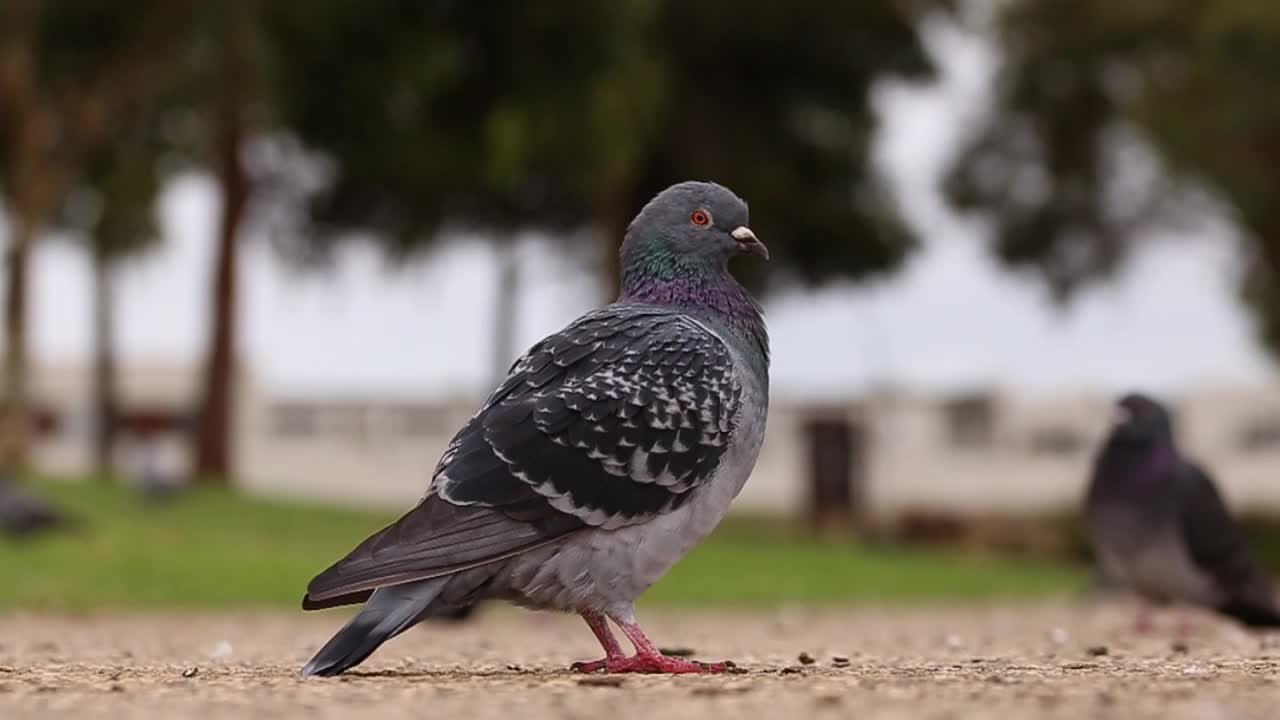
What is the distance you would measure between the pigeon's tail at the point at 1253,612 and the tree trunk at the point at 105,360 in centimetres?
2639

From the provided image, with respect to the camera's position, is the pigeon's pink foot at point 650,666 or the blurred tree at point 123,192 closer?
the pigeon's pink foot at point 650,666

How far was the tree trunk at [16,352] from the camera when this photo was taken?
76.9ft

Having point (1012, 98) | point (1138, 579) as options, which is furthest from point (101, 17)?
point (1138, 579)

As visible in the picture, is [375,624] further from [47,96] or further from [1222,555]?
[47,96]

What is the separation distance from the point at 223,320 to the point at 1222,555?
20328mm

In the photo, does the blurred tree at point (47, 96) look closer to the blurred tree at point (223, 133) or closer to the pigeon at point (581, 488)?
the blurred tree at point (223, 133)

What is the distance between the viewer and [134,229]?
93.5ft

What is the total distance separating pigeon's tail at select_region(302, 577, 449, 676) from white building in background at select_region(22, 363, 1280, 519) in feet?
71.1

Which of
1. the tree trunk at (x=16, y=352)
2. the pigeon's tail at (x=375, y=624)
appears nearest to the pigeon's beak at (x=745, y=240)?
the pigeon's tail at (x=375, y=624)

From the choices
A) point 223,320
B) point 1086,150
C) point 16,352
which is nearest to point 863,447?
point 1086,150

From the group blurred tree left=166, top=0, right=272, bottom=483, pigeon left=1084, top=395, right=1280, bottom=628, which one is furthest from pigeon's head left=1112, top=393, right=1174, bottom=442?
blurred tree left=166, top=0, right=272, bottom=483

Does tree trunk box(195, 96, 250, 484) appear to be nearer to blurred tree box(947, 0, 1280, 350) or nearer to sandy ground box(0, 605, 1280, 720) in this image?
blurred tree box(947, 0, 1280, 350)

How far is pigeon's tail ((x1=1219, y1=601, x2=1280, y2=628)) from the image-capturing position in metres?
10.0

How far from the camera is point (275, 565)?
58.0 ft
